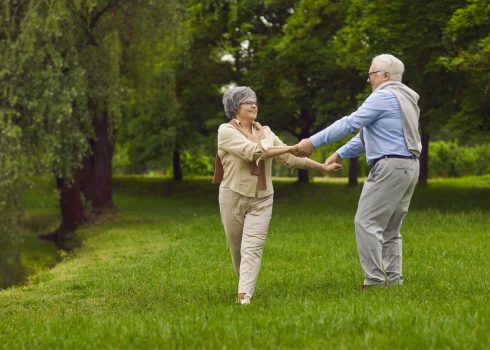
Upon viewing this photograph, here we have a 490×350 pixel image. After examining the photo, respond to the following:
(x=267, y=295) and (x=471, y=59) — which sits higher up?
(x=471, y=59)

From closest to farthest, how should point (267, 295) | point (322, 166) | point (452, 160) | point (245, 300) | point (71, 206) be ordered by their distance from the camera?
point (245, 300) < point (267, 295) < point (322, 166) < point (71, 206) < point (452, 160)

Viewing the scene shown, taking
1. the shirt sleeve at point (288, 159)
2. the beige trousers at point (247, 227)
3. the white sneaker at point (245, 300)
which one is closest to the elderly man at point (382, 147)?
the shirt sleeve at point (288, 159)

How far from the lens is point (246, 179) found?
8242mm

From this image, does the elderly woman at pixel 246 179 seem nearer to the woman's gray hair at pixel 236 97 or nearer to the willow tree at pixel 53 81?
the woman's gray hair at pixel 236 97

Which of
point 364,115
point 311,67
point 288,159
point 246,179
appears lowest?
point 246,179

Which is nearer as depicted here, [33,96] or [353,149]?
[353,149]

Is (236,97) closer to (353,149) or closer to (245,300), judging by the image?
(353,149)

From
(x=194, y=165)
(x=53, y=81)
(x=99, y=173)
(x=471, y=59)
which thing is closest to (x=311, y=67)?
(x=99, y=173)

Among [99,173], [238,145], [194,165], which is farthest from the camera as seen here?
[194,165]

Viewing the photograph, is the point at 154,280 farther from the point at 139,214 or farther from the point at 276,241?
the point at 139,214

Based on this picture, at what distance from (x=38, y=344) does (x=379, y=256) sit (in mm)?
3702

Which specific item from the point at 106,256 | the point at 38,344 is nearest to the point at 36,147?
the point at 106,256

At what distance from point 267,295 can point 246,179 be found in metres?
1.34

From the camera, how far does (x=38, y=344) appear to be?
6074 mm
